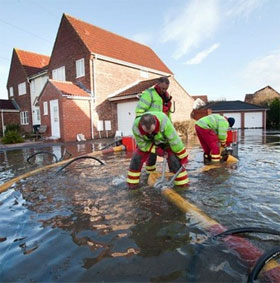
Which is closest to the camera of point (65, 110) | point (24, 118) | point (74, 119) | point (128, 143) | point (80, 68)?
point (128, 143)

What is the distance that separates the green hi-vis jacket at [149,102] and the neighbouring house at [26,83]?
19.4 m

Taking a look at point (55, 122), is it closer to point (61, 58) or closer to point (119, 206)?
point (61, 58)

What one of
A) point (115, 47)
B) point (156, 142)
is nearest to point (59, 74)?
point (115, 47)

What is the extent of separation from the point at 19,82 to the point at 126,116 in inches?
542

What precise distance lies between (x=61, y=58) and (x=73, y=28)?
8.33ft

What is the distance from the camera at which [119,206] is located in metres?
3.33

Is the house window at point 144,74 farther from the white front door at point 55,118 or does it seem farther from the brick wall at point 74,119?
the white front door at point 55,118

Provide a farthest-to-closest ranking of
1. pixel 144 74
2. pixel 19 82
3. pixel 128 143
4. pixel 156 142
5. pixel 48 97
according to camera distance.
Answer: pixel 19 82 → pixel 144 74 → pixel 48 97 → pixel 128 143 → pixel 156 142

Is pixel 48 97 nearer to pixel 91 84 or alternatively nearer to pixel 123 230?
pixel 91 84

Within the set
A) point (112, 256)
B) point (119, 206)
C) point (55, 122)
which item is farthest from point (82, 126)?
point (112, 256)

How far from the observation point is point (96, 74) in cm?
1692

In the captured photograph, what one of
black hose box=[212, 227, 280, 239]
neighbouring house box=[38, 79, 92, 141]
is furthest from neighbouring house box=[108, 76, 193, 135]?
Result: black hose box=[212, 227, 280, 239]

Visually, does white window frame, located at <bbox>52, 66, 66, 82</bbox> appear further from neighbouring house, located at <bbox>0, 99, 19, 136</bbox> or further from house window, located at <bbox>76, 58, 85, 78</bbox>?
neighbouring house, located at <bbox>0, 99, 19, 136</bbox>

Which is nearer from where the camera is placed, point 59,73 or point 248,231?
point 248,231
